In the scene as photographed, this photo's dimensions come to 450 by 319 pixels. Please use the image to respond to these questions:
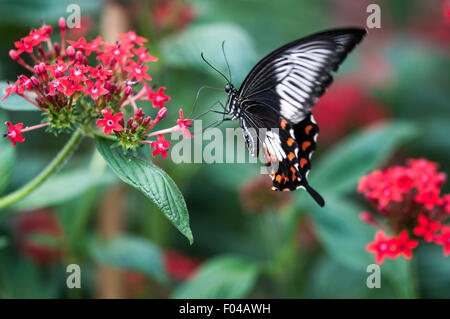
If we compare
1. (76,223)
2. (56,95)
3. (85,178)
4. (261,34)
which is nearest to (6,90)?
(56,95)

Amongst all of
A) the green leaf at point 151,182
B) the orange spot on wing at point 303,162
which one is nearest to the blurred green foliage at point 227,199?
the orange spot on wing at point 303,162

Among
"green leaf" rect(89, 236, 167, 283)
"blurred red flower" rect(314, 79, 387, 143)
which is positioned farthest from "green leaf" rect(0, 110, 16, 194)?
"blurred red flower" rect(314, 79, 387, 143)

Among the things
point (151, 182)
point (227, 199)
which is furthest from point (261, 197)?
point (151, 182)

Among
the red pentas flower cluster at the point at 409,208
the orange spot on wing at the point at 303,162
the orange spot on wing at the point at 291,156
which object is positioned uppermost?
the orange spot on wing at the point at 291,156

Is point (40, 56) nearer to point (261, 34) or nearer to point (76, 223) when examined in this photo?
point (76, 223)

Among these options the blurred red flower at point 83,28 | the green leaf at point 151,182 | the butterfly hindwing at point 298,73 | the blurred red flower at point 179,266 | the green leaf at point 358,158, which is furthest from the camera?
the blurred red flower at point 179,266

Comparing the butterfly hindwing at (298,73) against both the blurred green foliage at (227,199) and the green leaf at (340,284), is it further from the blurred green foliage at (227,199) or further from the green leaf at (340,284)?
the green leaf at (340,284)
